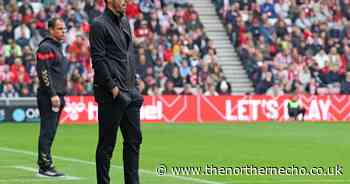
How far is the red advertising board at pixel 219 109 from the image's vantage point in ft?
118

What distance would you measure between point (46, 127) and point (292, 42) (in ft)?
87.0

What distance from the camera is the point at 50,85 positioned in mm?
16141

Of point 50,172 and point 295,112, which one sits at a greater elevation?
point 50,172

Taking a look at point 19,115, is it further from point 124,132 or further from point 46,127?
point 124,132

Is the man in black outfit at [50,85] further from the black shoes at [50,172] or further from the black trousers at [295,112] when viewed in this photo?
the black trousers at [295,112]

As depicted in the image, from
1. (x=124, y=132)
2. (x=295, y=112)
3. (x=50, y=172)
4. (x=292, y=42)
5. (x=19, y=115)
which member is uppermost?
(x=292, y=42)

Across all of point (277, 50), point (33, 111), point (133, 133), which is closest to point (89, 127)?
point (33, 111)

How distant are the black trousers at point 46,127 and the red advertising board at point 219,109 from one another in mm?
19014

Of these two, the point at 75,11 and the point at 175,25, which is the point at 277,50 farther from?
the point at 75,11

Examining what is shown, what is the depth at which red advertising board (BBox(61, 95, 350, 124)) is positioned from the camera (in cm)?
3593

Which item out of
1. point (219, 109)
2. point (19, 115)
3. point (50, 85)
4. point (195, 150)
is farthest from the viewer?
point (219, 109)

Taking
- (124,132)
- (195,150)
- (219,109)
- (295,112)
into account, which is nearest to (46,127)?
(124,132)

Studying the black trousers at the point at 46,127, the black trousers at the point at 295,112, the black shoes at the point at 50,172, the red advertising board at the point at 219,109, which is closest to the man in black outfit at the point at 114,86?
the black shoes at the point at 50,172

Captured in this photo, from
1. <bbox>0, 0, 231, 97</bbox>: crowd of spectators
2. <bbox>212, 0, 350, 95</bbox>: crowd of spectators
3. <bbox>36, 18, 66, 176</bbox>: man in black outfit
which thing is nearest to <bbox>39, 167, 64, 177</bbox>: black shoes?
<bbox>36, 18, 66, 176</bbox>: man in black outfit
